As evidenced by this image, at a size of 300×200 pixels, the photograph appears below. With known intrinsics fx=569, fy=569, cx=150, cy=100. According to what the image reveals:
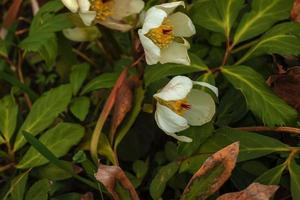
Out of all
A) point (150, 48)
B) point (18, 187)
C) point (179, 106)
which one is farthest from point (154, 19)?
point (18, 187)

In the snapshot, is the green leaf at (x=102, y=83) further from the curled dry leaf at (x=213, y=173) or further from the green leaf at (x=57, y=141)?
the curled dry leaf at (x=213, y=173)

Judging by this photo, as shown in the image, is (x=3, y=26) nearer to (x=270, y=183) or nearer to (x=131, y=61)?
(x=131, y=61)

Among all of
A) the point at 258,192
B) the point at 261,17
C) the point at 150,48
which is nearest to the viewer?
the point at 258,192

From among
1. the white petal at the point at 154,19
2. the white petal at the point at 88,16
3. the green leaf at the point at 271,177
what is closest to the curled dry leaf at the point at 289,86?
the green leaf at the point at 271,177

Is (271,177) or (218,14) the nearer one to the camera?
(271,177)

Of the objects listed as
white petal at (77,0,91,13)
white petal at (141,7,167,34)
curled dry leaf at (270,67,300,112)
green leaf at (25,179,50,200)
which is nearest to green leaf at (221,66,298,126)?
curled dry leaf at (270,67,300,112)

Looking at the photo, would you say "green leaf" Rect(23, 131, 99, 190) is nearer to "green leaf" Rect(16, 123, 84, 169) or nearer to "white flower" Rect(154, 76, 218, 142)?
"green leaf" Rect(16, 123, 84, 169)

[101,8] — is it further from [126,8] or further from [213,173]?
[213,173]

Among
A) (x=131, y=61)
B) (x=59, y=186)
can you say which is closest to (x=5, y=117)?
(x=59, y=186)
